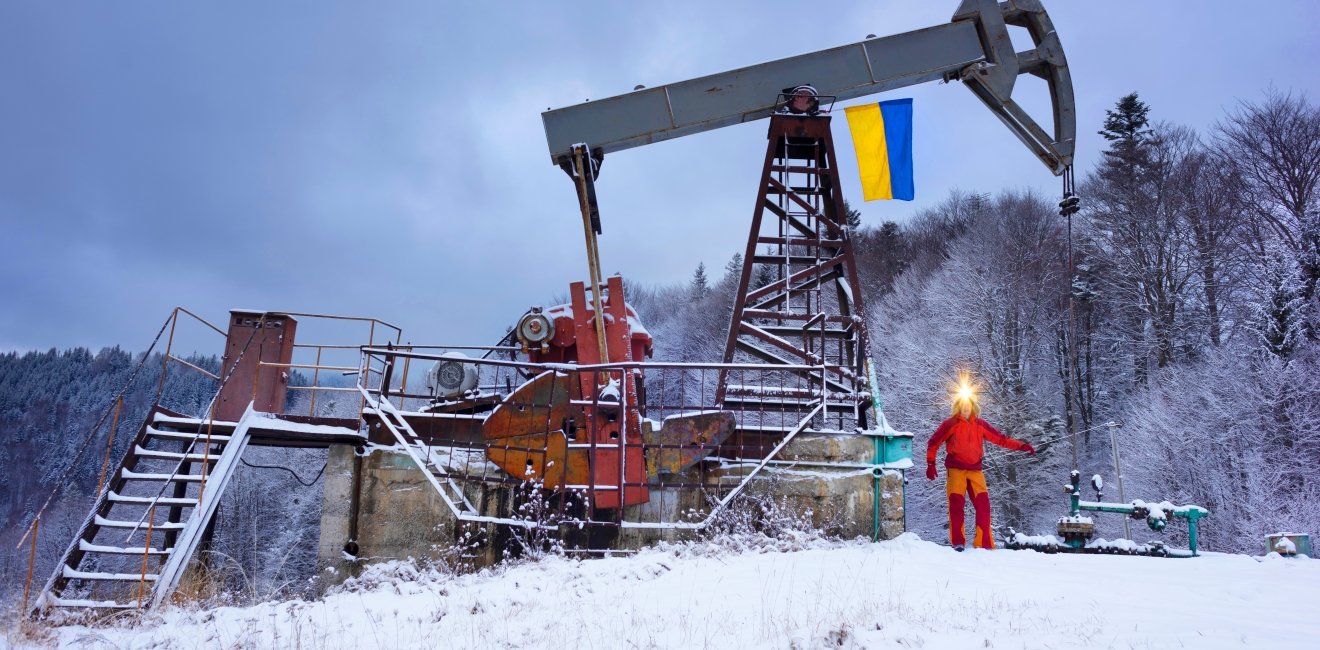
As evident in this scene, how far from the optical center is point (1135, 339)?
24734 millimetres

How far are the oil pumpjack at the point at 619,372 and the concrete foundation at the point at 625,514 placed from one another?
4.4 inches

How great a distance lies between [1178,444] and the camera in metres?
18.7


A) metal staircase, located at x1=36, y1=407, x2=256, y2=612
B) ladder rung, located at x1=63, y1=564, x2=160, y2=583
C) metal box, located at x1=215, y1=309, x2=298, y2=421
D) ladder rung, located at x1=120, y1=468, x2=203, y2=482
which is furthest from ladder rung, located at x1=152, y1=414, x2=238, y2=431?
ladder rung, located at x1=63, y1=564, x2=160, y2=583

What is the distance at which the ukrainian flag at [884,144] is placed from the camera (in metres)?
10.4

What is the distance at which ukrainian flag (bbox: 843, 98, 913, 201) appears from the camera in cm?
1035

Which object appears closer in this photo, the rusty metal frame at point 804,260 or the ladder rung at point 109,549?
the ladder rung at point 109,549

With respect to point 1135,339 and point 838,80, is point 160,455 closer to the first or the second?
point 838,80

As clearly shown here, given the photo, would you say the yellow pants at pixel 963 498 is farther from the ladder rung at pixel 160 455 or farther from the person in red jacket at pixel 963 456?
the ladder rung at pixel 160 455

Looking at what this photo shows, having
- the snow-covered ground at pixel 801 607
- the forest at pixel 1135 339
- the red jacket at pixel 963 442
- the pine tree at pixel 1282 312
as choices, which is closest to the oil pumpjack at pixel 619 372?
the red jacket at pixel 963 442

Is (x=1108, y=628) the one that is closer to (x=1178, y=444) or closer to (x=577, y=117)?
(x=577, y=117)

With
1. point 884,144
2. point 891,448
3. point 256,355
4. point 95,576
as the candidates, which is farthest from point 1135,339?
point 95,576

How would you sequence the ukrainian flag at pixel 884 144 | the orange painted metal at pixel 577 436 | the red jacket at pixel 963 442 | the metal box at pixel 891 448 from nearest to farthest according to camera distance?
the red jacket at pixel 963 442 < the orange painted metal at pixel 577 436 < the metal box at pixel 891 448 < the ukrainian flag at pixel 884 144

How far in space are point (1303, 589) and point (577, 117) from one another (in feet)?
25.8

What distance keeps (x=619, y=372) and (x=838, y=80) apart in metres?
4.57
